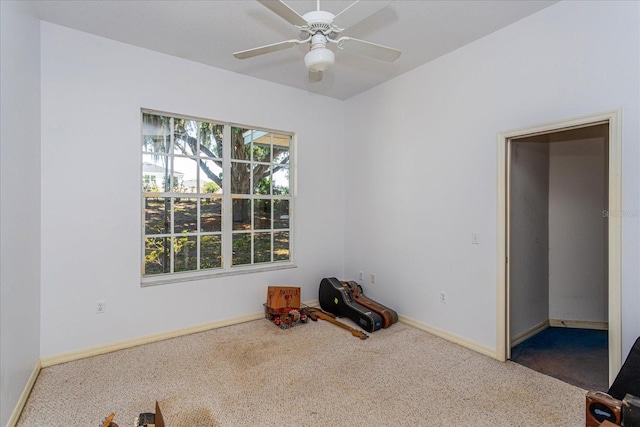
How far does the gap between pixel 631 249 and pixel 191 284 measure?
386 centimetres

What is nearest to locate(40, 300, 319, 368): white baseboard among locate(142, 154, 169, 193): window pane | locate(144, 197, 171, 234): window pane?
locate(144, 197, 171, 234): window pane

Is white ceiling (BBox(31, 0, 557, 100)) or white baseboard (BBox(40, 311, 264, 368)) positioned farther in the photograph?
white baseboard (BBox(40, 311, 264, 368))

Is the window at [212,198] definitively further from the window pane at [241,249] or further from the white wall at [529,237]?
the white wall at [529,237]

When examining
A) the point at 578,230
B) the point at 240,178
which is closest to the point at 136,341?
the point at 240,178

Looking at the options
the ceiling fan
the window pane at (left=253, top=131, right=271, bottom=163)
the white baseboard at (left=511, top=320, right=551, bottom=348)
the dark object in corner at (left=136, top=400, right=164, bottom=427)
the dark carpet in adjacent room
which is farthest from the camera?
the window pane at (left=253, top=131, right=271, bottom=163)

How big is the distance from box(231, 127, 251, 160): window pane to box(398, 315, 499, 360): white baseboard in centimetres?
283

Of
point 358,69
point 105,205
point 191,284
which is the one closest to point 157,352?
point 191,284

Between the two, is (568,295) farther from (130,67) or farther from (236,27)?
(130,67)

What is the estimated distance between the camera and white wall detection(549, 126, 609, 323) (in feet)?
12.2

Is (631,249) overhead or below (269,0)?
below

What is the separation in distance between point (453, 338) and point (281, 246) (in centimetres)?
235

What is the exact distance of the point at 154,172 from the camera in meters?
3.41

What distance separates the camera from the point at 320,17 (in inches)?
72.2

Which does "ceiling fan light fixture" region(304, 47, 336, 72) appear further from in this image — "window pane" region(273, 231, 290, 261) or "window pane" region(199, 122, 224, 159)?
"window pane" region(273, 231, 290, 261)
